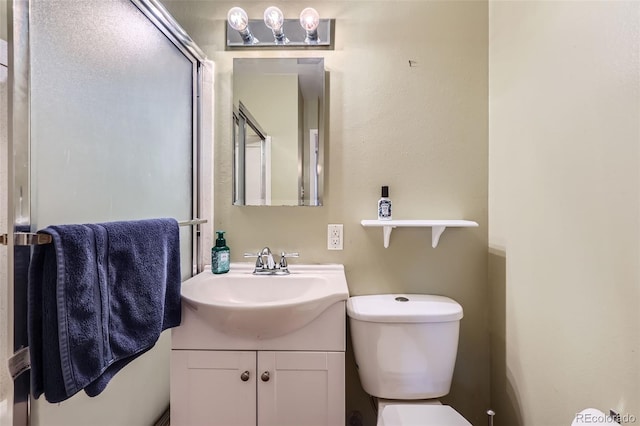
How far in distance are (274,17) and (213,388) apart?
1.47m

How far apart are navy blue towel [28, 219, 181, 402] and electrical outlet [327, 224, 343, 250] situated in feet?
2.33

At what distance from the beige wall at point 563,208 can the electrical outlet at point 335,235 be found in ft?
2.24

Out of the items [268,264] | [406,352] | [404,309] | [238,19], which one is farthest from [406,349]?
[238,19]

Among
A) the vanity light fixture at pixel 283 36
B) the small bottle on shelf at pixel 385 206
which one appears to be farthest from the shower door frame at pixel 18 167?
the small bottle on shelf at pixel 385 206

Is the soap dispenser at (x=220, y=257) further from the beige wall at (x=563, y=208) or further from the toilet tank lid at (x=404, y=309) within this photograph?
the beige wall at (x=563, y=208)

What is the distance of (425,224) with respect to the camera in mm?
1249

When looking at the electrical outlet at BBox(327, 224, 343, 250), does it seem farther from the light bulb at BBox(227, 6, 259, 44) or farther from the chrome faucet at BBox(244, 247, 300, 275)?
the light bulb at BBox(227, 6, 259, 44)

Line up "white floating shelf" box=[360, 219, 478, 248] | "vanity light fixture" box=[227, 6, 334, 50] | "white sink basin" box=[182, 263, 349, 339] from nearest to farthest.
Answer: "white sink basin" box=[182, 263, 349, 339]
"white floating shelf" box=[360, 219, 478, 248]
"vanity light fixture" box=[227, 6, 334, 50]

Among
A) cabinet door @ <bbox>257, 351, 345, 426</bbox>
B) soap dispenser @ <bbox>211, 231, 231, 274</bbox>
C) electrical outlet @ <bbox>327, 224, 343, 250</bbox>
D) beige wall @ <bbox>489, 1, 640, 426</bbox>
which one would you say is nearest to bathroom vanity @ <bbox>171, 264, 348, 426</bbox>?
cabinet door @ <bbox>257, 351, 345, 426</bbox>

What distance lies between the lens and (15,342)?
62 centimetres

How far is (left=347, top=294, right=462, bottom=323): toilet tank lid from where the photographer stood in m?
1.09

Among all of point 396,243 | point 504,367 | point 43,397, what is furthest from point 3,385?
point 504,367

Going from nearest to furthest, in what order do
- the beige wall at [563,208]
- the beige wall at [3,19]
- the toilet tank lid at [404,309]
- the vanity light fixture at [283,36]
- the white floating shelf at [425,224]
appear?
the beige wall at [3,19] → the beige wall at [563,208] → the toilet tank lid at [404,309] → the white floating shelf at [425,224] → the vanity light fixture at [283,36]

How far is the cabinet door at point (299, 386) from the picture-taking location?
1.00 metres
